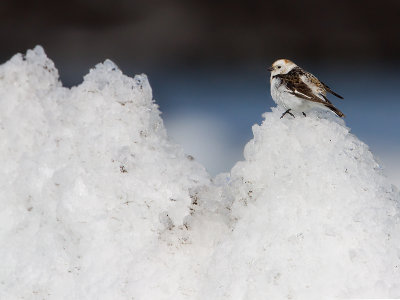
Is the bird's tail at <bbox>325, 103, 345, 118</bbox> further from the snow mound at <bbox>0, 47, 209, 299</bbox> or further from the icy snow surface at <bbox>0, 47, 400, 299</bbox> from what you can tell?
the snow mound at <bbox>0, 47, 209, 299</bbox>

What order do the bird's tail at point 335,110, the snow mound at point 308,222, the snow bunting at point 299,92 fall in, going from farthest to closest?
the snow bunting at point 299,92 < the bird's tail at point 335,110 < the snow mound at point 308,222

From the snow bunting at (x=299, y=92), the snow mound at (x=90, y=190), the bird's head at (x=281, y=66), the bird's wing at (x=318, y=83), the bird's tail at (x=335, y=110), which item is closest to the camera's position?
the snow mound at (x=90, y=190)

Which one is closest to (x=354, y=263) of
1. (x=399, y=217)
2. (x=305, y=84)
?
(x=399, y=217)

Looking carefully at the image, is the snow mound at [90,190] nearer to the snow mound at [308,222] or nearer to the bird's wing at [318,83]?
the snow mound at [308,222]

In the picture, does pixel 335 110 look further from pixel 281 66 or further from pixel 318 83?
pixel 281 66

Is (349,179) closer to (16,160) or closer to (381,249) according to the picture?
(381,249)

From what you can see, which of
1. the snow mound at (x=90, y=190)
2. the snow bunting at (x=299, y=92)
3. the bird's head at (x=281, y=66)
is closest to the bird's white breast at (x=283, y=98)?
the snow bunting at (x=299, y=92)

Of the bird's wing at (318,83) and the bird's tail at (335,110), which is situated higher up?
the bird's wing at (318,83)
